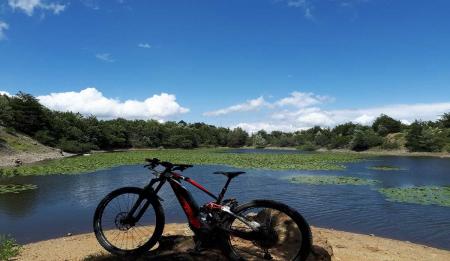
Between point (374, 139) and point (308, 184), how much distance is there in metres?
77.7

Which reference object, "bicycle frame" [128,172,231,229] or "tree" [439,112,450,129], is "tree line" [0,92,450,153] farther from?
"bicycle frame" [128,172,231,229]

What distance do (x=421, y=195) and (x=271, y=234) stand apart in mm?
24383

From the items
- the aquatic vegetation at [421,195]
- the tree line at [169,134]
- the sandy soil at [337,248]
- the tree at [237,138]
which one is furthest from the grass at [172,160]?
the tree at [237,138]

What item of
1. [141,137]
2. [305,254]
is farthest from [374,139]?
[305,254]

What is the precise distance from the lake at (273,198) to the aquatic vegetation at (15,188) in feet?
2.96

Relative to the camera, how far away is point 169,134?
125m

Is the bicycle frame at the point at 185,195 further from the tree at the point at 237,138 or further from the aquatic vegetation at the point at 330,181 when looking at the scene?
the tree at the point at 237,138

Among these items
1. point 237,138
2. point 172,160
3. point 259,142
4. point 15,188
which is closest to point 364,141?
point 259,142

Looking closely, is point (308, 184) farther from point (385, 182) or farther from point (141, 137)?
point (141, 137)

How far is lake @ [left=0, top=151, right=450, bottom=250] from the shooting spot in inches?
672

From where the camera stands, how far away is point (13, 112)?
73.9 metres

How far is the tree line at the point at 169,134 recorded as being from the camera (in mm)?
77625

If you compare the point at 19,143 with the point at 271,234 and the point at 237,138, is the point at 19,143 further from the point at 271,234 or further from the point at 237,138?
the point at 237,138

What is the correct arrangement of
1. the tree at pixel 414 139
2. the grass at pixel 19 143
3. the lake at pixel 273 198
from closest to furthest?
the lake at pixel 273 198
the grass at pixel 19 143
the tree at pixel 414 139
